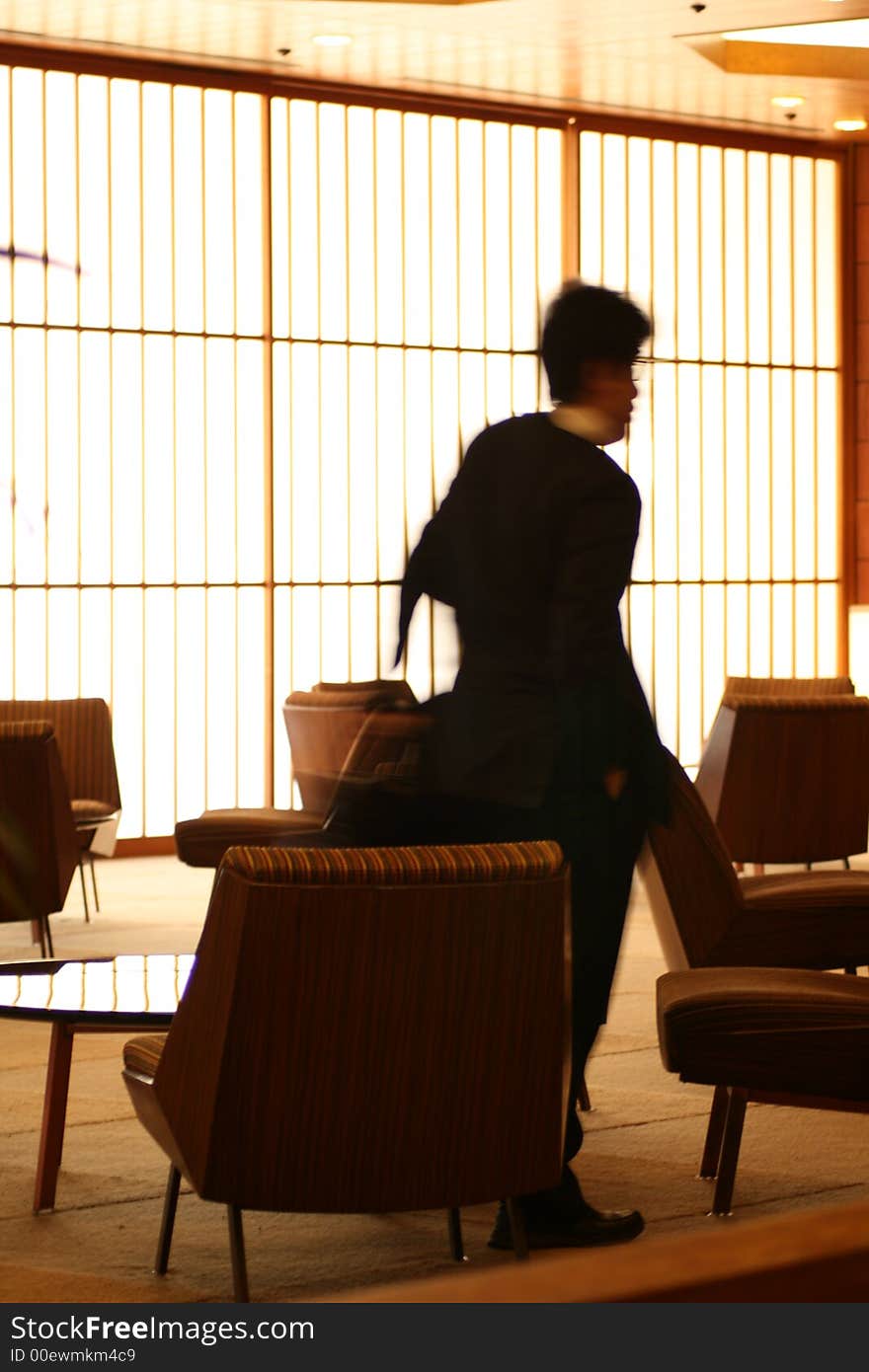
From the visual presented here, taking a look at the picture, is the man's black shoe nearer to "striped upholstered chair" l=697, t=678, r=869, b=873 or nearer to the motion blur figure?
the motion blur figure

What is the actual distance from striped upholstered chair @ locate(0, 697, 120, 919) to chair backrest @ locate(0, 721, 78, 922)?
1.17 meters

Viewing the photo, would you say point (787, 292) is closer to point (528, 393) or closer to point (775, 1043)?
point (528, 393)

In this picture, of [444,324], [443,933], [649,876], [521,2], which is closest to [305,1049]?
[443,933]

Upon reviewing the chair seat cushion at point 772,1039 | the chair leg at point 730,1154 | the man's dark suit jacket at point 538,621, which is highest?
the man's dark suit jacket at point 538,621

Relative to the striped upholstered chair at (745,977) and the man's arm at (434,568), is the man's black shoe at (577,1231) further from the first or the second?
the man's arm at (434,568)

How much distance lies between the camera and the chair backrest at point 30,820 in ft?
14.8

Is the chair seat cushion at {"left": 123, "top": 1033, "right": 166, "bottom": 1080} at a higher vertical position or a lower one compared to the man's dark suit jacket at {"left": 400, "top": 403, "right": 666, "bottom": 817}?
lower

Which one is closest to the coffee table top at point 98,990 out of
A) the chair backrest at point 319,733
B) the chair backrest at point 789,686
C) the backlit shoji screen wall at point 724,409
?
the chair backrest at point 319,733

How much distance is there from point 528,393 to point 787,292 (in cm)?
152

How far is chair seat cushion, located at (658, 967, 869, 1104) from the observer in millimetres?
2717

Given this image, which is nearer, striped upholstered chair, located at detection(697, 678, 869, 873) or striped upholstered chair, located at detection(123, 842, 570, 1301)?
striped upholstered chair, located at detection(123, 842, 570, 1301)

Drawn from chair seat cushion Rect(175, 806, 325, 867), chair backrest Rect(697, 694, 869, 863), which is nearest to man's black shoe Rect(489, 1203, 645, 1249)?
chair seat cushion Rect(175, 806, 325, 867)

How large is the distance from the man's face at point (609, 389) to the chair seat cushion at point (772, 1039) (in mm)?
837

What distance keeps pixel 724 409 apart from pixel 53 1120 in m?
6.59
